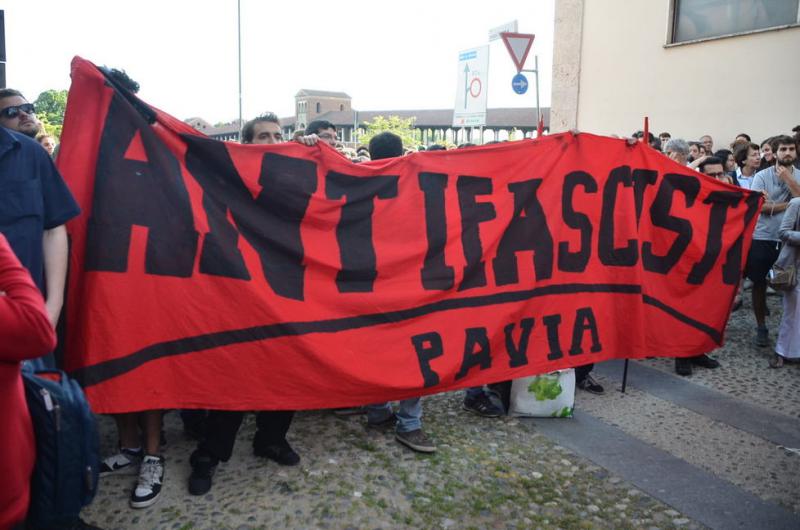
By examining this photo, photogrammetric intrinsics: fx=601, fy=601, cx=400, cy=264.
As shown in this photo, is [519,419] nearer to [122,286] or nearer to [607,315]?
[607,315]

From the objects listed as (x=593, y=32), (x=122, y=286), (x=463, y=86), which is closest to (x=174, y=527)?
(x=122, y=286)

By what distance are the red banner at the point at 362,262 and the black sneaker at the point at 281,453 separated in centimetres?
32

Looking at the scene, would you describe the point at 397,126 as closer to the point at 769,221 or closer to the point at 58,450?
the point at 769,221

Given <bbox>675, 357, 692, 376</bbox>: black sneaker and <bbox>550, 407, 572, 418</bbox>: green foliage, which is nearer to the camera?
<bbox>550, 407, 572, 418</bbox>: green foliage

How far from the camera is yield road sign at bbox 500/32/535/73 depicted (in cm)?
834

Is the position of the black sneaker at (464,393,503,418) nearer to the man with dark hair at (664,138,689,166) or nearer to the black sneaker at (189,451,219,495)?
the black sneaker at (189,451,219,495)

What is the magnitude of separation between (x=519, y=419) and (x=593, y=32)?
949 centimetres

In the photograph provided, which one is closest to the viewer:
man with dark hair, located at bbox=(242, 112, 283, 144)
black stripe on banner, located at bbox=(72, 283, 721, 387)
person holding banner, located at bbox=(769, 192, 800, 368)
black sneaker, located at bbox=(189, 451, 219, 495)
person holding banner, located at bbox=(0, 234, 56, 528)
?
person holding banner, located at bbox=(0, 234, 56, 528)

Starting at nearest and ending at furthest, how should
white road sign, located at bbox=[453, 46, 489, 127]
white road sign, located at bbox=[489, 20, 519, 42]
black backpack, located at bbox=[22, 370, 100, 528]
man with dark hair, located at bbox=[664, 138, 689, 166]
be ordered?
1. black backpack, located at bbox=[22, 370, 100, 528]
2. man with dark hair, located at bbox=[664, 138, 689, 166]
3. white road sign, located at bbox=[489, 20, 519, 42]
4. white road sign, located at bbox=[453, 46, 489, 127]

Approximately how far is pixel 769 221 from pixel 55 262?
5.57 m

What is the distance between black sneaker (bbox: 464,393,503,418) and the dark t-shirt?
2.57 m

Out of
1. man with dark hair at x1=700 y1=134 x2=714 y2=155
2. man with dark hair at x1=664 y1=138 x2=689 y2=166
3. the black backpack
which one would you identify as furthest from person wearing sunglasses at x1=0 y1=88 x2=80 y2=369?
man with dark hair at x1=700 y1=134 x2=714 y2=155

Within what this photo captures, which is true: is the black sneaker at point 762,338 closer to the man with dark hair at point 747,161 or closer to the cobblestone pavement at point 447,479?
the cobblestone pavement at point 447,479

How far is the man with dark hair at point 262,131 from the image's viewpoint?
3.47 m
